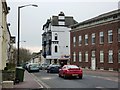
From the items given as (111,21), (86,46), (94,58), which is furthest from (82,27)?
(111,21)

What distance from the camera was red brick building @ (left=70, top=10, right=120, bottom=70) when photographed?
50.4 m

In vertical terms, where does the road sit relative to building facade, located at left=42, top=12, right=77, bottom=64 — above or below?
below

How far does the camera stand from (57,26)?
86.4 m

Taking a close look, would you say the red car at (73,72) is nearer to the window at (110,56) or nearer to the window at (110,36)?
the window at (110,56)

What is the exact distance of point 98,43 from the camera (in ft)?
185

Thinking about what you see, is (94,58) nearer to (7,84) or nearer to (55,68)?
(55,68)

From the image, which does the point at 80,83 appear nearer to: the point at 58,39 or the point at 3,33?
the point at 3,33

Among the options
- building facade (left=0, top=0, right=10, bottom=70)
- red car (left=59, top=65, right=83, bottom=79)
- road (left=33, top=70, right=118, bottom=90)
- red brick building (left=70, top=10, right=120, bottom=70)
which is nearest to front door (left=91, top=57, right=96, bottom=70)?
red brick building (left=70, top=10, right=120, bottom=70)

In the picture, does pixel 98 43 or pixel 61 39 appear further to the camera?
pixel 61 39

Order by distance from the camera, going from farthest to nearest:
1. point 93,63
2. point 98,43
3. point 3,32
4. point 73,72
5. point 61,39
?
point 61,39, point 93,63, point 98,43, point 73,72, point 3,32

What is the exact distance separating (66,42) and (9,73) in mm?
67389

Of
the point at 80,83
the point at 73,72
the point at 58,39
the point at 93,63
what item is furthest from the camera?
the point at 58,39

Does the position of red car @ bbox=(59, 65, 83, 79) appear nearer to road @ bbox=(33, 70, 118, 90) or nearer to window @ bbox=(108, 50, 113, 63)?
road @ bbox=(33, 70, 118, 90)

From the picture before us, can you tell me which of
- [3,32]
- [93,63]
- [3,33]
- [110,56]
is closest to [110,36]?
[110,56]
